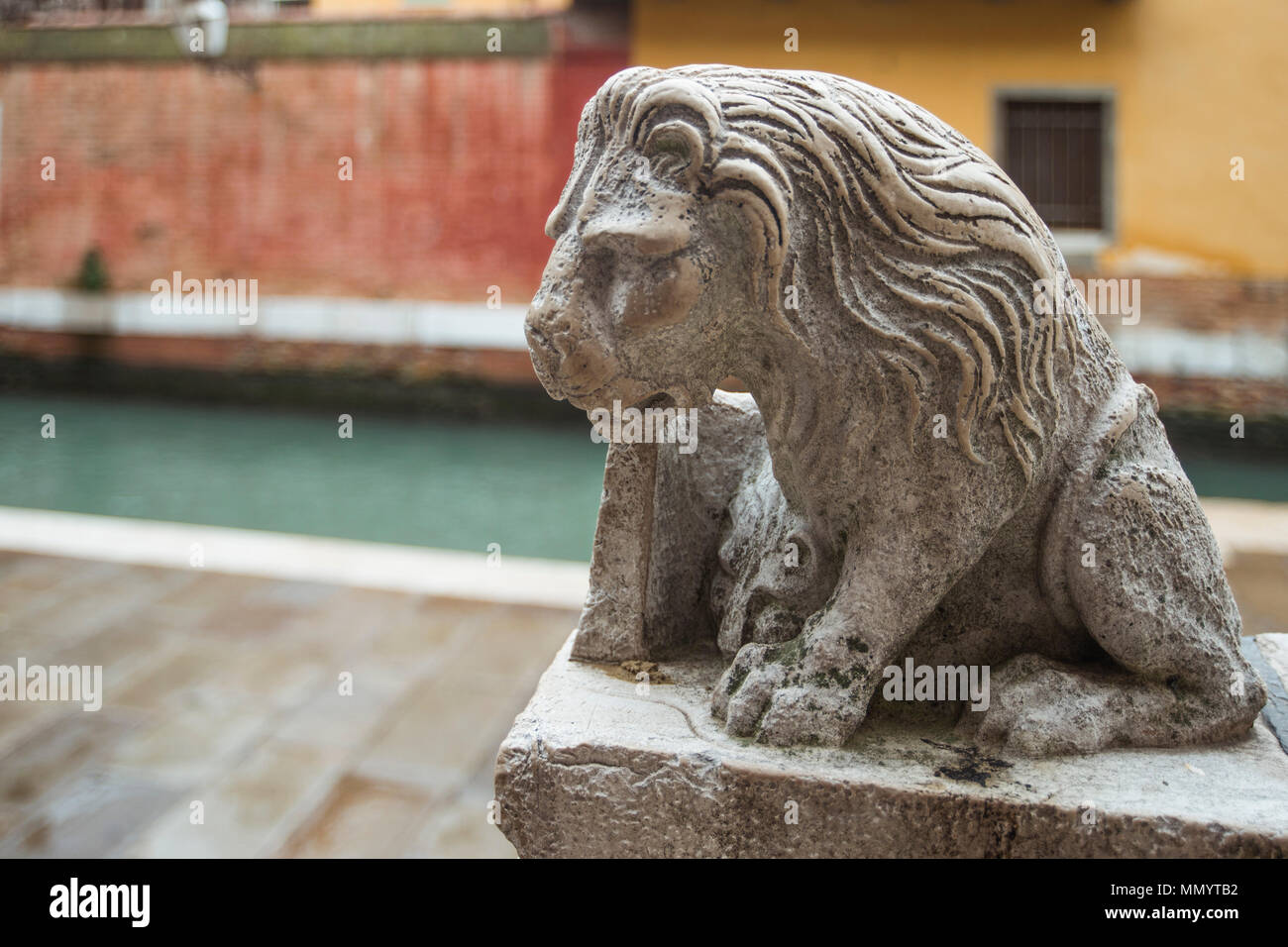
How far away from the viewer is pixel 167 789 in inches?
111

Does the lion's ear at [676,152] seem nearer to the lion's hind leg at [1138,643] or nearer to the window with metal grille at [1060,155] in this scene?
the lion's hind leg at [1138,643]

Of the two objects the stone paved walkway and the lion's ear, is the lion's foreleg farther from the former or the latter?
the stone paved walkway

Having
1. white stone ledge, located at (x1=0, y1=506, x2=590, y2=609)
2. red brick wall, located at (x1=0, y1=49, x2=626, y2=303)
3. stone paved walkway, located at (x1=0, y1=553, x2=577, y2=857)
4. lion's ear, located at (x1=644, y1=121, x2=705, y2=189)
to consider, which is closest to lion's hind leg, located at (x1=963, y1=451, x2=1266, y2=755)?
lion's ear, located at (x1=644, y1=121, x2=705, y2=189)

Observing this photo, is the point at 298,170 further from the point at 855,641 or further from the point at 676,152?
the point at 855,641

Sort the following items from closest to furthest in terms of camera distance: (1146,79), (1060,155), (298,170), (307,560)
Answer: (307,560)
(1146,79)
(1060,155)
(298,170)

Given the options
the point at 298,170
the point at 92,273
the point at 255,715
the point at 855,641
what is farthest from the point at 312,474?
the point at 855,641

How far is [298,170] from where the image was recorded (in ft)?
32.3

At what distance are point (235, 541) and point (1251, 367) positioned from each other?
7438 mm

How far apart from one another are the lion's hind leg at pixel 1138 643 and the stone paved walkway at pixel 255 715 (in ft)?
5.03

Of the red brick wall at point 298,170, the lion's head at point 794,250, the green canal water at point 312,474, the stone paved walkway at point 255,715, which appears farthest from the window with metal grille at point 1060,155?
the lion's head at point 794,250

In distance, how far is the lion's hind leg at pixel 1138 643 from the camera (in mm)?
1508

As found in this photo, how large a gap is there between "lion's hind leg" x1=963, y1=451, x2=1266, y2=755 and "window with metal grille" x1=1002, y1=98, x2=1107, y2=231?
24.8 feet

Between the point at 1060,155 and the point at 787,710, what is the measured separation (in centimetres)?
814

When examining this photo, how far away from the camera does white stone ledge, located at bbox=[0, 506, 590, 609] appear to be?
414 cm
